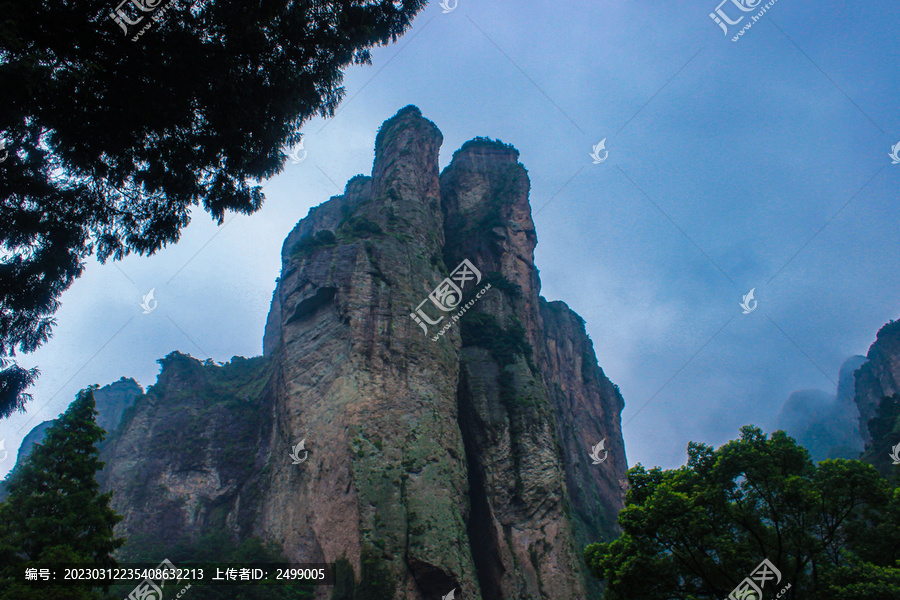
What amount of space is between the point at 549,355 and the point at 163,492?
3669cm

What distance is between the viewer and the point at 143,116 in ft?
24.5

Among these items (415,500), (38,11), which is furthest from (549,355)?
Result: (38,11)

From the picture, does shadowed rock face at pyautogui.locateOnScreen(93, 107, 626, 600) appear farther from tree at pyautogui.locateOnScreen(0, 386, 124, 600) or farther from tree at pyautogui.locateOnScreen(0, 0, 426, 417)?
tree at pyautogui.locateOnScreen(0, 0, 426, 417)

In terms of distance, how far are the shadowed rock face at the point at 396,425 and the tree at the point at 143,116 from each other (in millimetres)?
17720

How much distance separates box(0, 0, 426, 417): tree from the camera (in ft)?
23.1

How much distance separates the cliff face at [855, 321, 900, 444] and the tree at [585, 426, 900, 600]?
55581 mm

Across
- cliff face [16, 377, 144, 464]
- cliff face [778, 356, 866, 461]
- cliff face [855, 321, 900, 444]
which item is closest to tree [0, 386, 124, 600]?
cliff face [16, 377, 144, 464]

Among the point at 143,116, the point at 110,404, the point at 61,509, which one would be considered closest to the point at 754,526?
the point at 143,116

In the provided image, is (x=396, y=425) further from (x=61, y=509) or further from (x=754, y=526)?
(x=754, y=526)

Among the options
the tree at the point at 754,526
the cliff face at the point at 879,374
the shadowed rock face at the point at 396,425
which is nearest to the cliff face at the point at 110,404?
the shadowed rock face at the point at 396,425

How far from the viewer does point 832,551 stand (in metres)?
12.6

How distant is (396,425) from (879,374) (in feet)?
214

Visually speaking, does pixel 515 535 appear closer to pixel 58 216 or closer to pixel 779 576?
pixel 779 576

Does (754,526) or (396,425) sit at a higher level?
(396,425)
